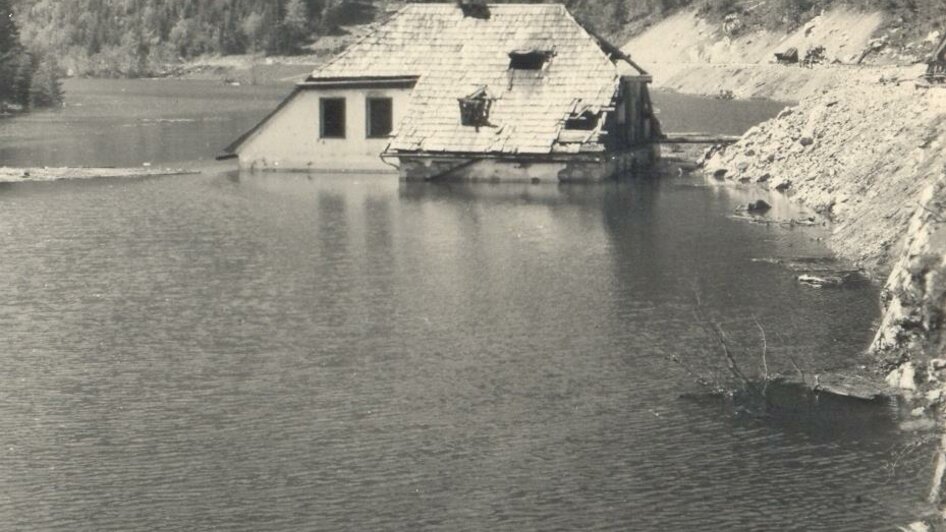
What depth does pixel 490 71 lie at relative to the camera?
49.5 meters

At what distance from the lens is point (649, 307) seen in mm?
28641

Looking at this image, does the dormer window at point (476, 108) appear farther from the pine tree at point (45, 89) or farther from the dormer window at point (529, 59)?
the pine tree at point (45, 89)

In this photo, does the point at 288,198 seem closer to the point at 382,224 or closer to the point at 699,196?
the point at 382,224

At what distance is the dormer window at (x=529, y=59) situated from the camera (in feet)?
161

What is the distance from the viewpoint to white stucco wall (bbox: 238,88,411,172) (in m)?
50.9

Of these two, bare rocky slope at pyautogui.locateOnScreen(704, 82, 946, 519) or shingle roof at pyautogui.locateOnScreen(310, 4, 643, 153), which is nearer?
bare rocky slope at pyautogui.locateOnScreen(704, 82, 946, 519)

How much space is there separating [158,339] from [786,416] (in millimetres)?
10069

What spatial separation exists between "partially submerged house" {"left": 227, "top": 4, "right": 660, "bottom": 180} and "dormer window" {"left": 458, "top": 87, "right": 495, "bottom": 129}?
0.03m

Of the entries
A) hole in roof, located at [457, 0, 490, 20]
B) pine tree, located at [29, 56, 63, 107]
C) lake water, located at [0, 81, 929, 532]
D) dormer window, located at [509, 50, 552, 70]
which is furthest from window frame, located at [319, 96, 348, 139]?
pine tree, located at [29, 56, 63, 107]

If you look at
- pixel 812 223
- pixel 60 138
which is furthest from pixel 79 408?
pixel 60 138

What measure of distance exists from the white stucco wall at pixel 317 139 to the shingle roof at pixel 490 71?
670 mm

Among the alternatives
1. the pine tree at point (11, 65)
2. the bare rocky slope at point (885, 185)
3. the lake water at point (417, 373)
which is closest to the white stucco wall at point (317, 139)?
the lake water at point (417, 373)

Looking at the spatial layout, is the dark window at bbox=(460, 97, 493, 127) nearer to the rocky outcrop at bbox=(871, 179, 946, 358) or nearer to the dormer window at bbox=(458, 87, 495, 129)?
the dormer window at bbox=(458, 87, 495, 129)

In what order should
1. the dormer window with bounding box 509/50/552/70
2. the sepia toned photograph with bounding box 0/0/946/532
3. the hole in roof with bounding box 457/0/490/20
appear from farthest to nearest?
the hole in roof with bounding box 457/0/490/20
the dormer window with bounding box 509/50/552/70
the sepia toned photograph with bounding box 0/0/946/532
